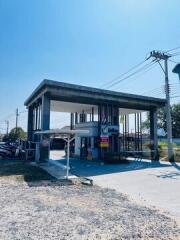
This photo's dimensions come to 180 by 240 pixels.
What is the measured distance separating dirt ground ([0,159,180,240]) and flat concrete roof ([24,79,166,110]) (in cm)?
973

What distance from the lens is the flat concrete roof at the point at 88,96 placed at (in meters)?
17.0

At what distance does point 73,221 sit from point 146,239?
5.23 ft

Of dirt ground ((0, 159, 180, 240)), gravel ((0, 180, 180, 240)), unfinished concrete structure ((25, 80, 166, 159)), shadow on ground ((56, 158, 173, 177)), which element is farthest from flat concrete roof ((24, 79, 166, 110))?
gravel ((0, 180, 180, 240))

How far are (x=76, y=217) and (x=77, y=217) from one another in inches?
0.9

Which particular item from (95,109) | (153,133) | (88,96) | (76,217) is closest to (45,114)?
(88,96)

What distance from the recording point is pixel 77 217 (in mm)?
5402

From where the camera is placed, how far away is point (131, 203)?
271 inches

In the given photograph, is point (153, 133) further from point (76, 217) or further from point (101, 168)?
point (76, 217)

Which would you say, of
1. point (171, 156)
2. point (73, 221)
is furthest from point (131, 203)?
point (171, 156)

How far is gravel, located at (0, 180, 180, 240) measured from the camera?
4.44 m

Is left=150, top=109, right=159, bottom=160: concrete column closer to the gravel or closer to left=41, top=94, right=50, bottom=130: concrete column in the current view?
left=41, top=94, right=50, bottom=130: concrete column

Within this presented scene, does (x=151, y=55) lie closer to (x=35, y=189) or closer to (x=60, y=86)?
(x=60, y=86)

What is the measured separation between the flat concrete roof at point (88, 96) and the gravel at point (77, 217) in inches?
390

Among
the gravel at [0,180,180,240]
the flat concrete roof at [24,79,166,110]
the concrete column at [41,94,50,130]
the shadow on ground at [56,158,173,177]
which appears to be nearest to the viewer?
the gravel at [0,180,180,240]
